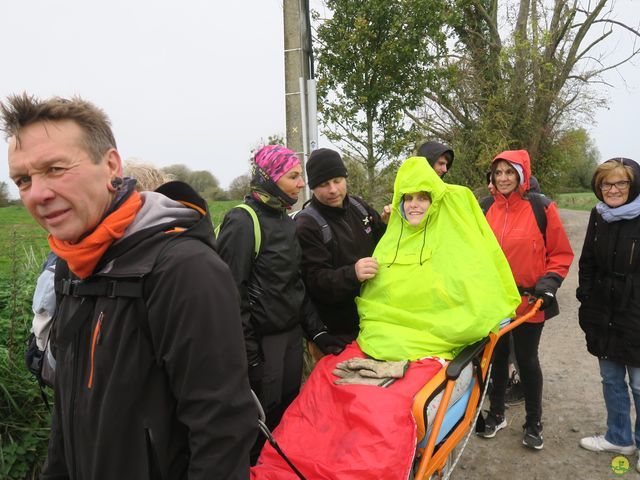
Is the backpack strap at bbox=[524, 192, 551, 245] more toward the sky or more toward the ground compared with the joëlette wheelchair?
more toward the sky

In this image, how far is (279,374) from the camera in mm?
2691

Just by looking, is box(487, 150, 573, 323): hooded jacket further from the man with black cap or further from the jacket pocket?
the jacket pocket

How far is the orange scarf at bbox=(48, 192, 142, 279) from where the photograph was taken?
4.07 ft

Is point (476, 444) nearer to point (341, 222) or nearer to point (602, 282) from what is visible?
point (602, 282)

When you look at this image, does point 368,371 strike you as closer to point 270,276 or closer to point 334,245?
point 270,276

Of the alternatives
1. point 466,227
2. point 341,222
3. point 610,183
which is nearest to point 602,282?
point 610,183

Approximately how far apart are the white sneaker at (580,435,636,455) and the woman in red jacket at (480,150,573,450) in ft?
1.11

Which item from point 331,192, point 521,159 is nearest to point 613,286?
point 521,159

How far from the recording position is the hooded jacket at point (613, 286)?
10.3 feet

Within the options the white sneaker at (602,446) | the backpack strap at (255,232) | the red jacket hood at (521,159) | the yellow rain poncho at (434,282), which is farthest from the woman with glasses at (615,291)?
the backpack strap at (255,232)

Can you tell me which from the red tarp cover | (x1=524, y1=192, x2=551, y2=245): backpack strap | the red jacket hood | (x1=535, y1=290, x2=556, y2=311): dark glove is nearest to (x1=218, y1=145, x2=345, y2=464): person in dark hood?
the red tarp cover

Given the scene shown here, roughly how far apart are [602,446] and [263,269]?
2972 mm

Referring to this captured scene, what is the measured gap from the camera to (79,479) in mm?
1384

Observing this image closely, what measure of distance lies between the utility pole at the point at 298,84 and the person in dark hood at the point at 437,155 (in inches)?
86.1
